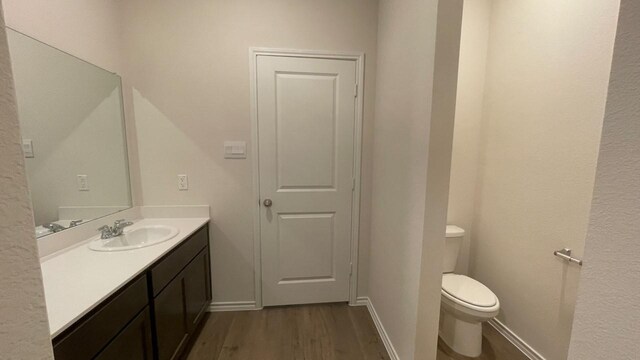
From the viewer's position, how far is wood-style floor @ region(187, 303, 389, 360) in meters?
1.71

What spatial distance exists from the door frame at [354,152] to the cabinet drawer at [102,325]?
3.21ft

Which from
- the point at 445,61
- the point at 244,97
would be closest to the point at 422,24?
the point at 445,61

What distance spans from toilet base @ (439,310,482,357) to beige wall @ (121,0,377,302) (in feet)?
5.22

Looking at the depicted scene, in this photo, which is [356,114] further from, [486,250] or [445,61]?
[486,250]

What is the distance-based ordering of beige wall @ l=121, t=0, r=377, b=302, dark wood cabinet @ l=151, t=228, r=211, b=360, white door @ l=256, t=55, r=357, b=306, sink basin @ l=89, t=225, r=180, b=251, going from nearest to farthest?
dark wood cabinet @ l=151, t=228, r=211, b=360, sink basin @ l=89, t=225, r=180, b=251, beige wall @ l=121, t=0, r=377, b=302, white door @ l=256, t=55, r=357, b=306

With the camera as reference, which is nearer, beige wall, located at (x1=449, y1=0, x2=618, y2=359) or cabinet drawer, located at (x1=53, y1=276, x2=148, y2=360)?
cabinet drawer, located at (x1=53, y1=276, x2=148, y2=360)

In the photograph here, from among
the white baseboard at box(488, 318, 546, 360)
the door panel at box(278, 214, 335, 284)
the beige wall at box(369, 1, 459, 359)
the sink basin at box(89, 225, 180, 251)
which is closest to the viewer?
the beige wall at box(369, 1, 459, 359)

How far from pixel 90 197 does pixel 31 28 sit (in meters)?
0.93

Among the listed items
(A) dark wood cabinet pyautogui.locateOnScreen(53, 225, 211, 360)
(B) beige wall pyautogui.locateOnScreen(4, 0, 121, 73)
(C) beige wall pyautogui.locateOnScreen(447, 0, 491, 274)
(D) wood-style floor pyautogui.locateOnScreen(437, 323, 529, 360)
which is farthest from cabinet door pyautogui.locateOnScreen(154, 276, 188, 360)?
(C) beige wall pyautogui.locateOnScreen(447, 0, 491, 274)

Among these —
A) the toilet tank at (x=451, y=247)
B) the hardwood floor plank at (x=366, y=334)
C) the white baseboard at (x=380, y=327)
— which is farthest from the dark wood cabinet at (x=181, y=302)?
the toilet tank at (x=451, y=247)

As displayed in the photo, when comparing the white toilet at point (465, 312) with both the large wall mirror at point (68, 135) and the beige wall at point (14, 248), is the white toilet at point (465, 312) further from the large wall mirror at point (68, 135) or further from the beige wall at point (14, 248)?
the large wall mirror at point (68, 135)

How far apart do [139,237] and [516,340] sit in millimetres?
2698

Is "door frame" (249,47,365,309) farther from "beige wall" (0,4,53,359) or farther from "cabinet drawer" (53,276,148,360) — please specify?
"beige wall" (0,4,53,359)

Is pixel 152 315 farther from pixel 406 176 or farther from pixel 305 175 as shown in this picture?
pixel 406 176
